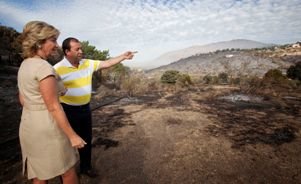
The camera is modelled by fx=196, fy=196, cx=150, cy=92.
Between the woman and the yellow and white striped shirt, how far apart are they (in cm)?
79

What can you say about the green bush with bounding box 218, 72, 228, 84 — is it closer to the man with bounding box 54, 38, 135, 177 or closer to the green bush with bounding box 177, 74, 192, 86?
the green bush with bounding box 177, 74, 192, 86

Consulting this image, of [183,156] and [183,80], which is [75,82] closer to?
[183,156]

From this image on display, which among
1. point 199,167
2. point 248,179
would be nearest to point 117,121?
point 199,167

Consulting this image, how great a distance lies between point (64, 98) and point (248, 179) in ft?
8.60

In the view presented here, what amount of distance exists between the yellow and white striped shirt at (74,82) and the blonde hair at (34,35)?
2.77 feet

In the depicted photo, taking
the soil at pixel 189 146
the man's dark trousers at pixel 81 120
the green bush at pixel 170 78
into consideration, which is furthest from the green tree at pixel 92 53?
the man's dark trousers at pixel 81 120

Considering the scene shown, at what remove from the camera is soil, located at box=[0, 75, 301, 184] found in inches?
111

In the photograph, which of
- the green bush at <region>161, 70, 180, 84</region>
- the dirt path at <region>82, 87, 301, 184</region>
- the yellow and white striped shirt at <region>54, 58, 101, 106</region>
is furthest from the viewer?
the green bush at <region>161, 70, 180, 84</region>

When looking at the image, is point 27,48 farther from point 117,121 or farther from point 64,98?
point 117,121

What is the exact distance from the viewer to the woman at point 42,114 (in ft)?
4.40

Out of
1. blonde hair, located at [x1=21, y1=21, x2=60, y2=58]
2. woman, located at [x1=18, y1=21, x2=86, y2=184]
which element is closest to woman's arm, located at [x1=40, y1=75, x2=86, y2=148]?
woman, located at [x1=18, y1=21, x2=86, y2=184]

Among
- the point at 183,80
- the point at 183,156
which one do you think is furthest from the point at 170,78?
the point at 183,156

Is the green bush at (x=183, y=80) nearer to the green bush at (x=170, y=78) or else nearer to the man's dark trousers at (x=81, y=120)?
the green bush at (x=170, y=78)

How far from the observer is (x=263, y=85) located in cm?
1050
